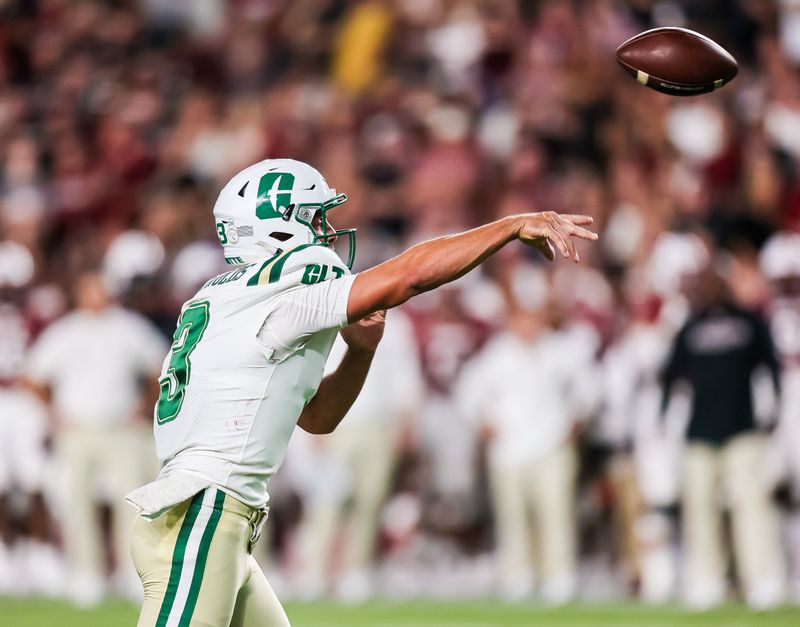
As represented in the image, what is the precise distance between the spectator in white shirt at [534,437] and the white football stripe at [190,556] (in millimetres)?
5483

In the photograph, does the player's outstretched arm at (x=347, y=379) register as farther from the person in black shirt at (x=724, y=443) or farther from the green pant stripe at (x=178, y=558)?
the person in black shirt at (x=724, y=443)

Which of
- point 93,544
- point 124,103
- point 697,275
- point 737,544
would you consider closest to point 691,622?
point 737,544

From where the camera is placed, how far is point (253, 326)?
3625mm

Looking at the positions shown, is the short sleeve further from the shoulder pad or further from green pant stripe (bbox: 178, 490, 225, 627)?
green pant stripe (bbox: 178, 490, 225, 627)

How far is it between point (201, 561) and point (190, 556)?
30 millimetres

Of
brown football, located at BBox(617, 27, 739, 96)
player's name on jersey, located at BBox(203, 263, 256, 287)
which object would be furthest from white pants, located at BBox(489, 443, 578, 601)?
player's name on jersey, located at BBox(203, 263, 256, 287)

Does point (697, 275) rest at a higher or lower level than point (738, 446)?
higher

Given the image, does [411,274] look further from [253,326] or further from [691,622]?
[691,622]

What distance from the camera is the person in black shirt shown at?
8109mm

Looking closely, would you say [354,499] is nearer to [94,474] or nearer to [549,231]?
[94,474]

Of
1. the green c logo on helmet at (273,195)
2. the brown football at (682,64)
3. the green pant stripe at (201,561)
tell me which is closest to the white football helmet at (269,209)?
the green c logo on helmet at (273,195)

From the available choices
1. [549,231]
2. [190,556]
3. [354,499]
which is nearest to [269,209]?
[549,231]

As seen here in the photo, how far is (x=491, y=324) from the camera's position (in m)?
9.65

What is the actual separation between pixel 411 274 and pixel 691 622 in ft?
14.8
